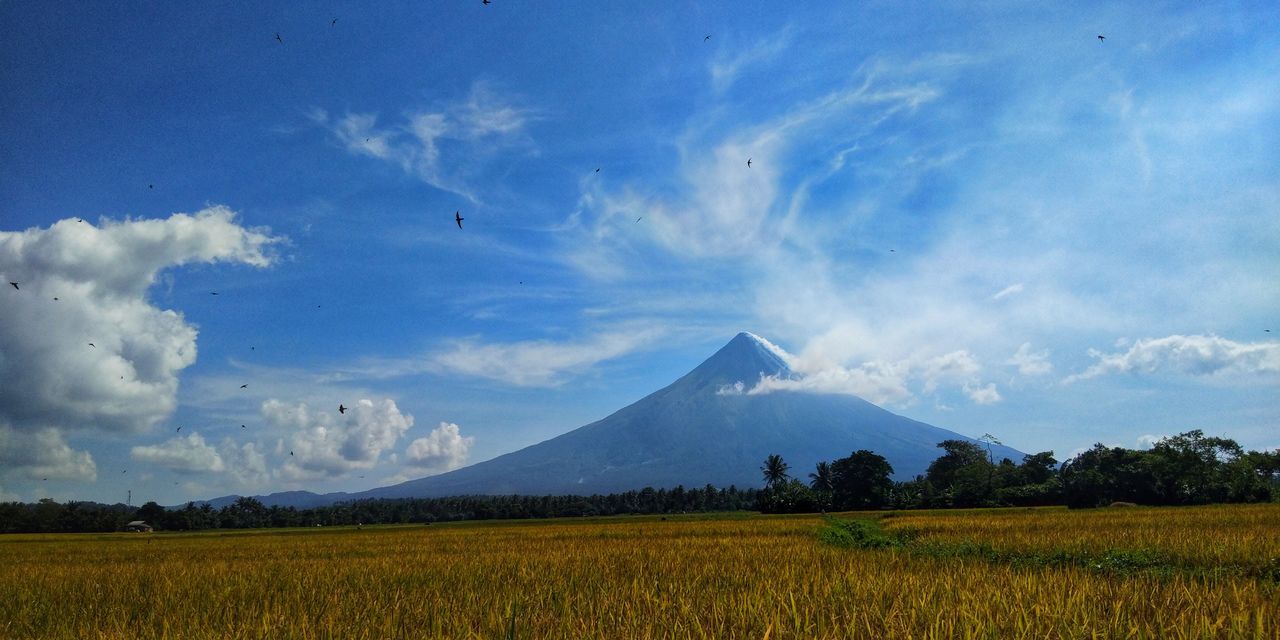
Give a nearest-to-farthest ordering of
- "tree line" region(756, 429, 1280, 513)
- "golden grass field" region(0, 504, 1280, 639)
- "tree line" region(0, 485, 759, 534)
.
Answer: "golden grass field" region(0, 504, 1280, 639) < "tree line" region(756, 429, 1280, 513) < "tree line" region(0, 485, 759, 534)

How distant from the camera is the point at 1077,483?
222 ft

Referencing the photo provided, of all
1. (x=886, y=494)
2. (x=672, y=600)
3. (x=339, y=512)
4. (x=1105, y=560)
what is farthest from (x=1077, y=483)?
(x=339, y=512)

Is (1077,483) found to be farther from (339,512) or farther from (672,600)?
(339,512)

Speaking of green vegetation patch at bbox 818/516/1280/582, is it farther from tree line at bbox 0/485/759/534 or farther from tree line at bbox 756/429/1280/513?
tree line at bbox 0/485/759/534

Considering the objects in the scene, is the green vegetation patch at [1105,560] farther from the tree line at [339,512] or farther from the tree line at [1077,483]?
the tree line at [339,512]

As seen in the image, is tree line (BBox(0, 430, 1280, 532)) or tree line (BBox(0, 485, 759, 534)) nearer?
tree line (BBox(0, 430, 1280, 532))

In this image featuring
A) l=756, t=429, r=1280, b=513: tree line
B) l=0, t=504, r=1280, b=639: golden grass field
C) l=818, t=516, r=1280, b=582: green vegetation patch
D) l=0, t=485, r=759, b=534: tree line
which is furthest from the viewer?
l=0, t=485, r=759, b=534: tree line

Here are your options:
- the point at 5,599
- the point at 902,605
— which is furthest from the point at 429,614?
the point at 5,599

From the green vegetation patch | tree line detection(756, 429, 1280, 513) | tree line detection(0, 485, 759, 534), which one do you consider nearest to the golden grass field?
the green vegetation patch

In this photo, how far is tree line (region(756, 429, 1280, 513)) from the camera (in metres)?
63.7

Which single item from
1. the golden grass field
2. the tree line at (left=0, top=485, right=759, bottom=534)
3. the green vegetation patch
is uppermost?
the golden grass field

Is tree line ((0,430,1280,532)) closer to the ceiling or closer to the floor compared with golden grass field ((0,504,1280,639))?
closer to the floor

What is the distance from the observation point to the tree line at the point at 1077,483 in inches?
2509

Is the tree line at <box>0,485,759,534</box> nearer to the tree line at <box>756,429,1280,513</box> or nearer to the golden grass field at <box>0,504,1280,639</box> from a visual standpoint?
the tree line at <box>756,429,1280,513</box>
